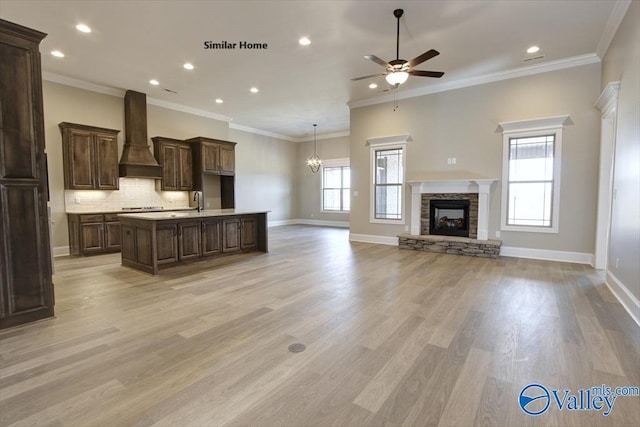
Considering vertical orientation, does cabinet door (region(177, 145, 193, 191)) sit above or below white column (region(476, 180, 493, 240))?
above

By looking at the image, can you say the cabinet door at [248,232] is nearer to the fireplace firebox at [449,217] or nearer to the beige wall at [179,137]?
the beige wall at [179,137]

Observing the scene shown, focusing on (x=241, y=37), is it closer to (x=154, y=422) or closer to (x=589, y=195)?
(x=154, y=422)

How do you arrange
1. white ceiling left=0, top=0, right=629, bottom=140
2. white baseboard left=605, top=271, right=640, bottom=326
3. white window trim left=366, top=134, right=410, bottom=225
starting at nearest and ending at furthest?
white baseboard left=605, top=271, right=640, bottom=326 → white ceiling left=0, top=0, right=629, bottom=140 → white window trim left=366, top=134, right=410, bottom=225

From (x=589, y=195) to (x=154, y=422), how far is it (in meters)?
6.82

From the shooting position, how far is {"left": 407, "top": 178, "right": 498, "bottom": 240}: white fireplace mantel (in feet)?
20.1

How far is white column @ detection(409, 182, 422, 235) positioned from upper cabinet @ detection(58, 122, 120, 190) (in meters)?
6.69

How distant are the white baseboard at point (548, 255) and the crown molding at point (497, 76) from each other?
3.31 meters

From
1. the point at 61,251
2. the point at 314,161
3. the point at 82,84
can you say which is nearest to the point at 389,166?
the point at 314,161

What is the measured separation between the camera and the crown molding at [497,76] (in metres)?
5.23

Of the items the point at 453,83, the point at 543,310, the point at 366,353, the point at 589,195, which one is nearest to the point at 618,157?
the point at 589,195

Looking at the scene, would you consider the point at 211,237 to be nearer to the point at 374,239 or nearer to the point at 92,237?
the point at 92,237

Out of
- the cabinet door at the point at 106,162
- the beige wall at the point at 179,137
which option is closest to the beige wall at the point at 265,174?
the beige wall at the point at 179,137

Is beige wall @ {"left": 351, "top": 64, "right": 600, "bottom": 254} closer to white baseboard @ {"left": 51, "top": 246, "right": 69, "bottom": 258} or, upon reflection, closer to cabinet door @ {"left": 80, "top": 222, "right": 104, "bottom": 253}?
cabinet door @ {"left": 80, "top": 222, "right": 104, "bottom": 253}

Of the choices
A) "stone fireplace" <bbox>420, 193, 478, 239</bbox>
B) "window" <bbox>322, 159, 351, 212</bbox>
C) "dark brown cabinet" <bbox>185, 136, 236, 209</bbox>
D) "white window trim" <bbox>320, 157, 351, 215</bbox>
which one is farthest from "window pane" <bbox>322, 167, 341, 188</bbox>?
"stone fireplace" <bbox>420, 193, 478, 239</bbox>
